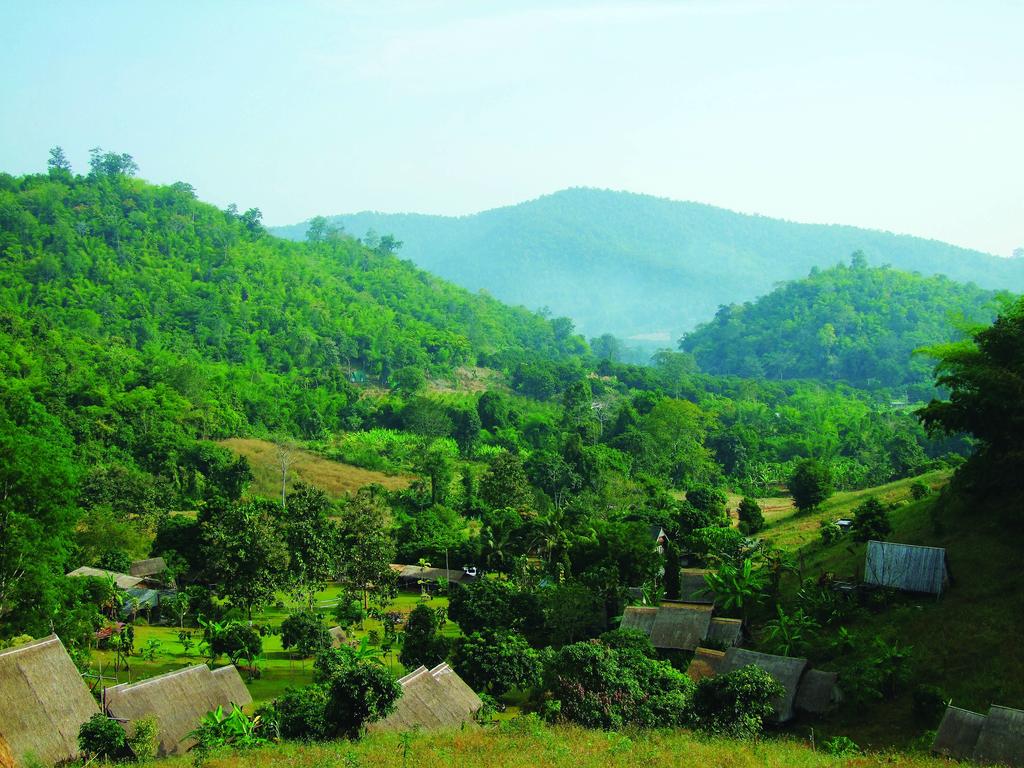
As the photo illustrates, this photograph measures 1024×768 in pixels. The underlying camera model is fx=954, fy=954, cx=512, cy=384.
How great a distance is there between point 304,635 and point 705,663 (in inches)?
481

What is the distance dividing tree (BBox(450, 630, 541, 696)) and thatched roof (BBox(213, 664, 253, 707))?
5.58 m

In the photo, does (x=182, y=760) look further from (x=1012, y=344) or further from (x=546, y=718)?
(x=1012, y=344)

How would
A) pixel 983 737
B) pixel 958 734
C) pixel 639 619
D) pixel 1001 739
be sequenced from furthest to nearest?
pixel 639 619 → pixel 958 734 → pixel 983 737 → pixel 1001 739

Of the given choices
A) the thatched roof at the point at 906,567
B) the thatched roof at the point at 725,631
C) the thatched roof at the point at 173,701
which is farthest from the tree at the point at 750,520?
the thatched roof at the point at 173,701

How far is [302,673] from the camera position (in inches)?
1111

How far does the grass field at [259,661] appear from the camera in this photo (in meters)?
26.7

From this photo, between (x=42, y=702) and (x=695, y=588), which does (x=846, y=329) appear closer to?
(x=695, y=588)

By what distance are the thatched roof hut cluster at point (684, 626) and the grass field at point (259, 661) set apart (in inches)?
288

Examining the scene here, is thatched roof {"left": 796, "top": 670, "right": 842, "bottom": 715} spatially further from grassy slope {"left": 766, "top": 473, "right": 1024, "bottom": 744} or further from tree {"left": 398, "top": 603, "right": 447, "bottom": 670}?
tree {"left": 398, "top": 603, "right": 447, "bottom": 670}

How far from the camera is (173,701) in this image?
851 inches

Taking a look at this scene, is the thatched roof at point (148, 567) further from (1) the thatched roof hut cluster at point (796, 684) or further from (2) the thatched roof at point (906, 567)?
(2) the thatched roof at point (906, 567)

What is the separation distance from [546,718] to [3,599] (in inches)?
559

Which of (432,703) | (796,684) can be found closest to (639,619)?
(796,684)

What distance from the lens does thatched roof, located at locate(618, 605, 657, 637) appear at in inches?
1072
